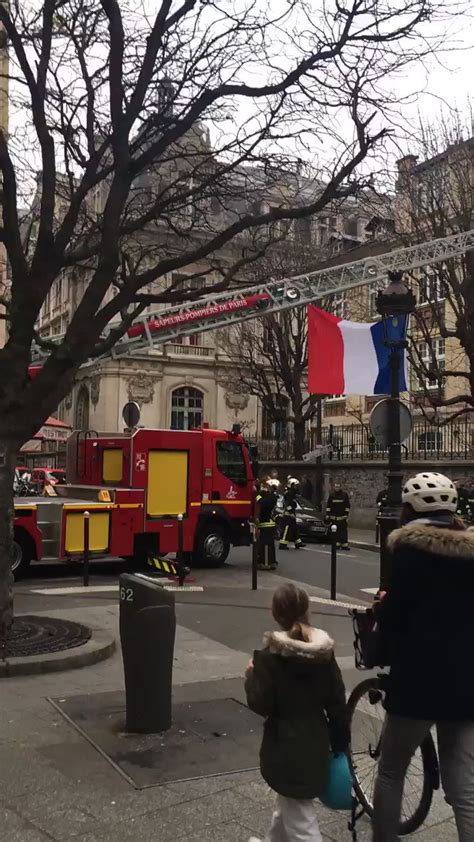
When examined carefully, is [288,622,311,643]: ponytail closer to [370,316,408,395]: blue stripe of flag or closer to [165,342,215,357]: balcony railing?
[370,316,408,395]: blue stripe of flag

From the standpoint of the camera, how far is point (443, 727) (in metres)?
3.23

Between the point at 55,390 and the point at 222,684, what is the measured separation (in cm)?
330

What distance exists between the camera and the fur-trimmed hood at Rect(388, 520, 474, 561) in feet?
10.4

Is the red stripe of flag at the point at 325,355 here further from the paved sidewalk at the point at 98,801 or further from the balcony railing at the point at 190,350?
the balcony railing at the point at 190,350

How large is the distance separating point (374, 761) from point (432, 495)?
1690 mm

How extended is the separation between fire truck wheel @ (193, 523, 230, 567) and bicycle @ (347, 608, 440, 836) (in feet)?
36.1

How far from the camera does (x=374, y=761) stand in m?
4.16

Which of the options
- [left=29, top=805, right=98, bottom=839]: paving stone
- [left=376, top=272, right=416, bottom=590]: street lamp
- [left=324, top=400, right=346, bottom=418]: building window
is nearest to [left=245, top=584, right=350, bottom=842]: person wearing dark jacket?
[left=29, top=805, right=98, bottom=839]: paving stone

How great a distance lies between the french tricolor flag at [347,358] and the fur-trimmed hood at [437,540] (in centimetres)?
883

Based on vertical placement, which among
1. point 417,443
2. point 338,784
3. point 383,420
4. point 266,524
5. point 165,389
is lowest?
point 338,784

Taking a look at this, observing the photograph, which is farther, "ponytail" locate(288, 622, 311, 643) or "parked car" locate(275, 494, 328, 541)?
"parked car" locate(275, 494, 328, 541)

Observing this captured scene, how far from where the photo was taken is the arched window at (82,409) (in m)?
43.1

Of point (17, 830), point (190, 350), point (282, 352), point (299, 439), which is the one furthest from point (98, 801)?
point (190, 350)

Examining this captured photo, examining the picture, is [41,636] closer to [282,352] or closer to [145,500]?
[145,500]
